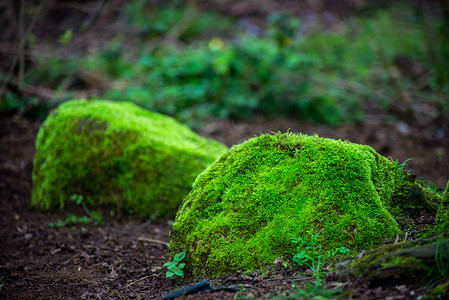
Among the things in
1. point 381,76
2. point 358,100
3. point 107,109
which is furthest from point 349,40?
point 107,109

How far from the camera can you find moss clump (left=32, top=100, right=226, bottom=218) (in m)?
4.12

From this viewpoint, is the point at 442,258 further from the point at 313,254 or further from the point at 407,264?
the point at 313,254

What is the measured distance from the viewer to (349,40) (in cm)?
1133

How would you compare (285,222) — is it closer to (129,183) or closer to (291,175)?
(291,175)

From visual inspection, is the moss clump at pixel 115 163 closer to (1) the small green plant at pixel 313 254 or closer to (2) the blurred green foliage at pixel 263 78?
(1) the small green plant at pixel 313 254

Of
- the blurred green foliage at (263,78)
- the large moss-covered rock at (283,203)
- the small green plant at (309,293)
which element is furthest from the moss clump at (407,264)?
the blurred green foliage at (263,78)

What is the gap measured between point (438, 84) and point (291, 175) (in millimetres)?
5544

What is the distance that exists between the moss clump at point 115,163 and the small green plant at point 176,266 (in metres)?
1.59

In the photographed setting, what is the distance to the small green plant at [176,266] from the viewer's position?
2.43 metres

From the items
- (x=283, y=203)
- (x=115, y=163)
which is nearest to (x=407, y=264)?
(x=283, y=203)

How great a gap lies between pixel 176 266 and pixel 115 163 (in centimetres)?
194

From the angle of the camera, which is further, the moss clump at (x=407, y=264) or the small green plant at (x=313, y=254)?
the small green plant at (x=313, y=254)

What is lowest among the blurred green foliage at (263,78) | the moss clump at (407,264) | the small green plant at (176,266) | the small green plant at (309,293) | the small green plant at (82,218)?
the small green plant at (82,218)

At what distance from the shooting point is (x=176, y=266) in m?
2.54
